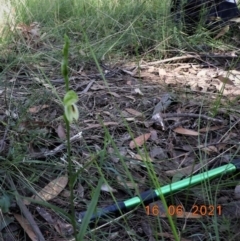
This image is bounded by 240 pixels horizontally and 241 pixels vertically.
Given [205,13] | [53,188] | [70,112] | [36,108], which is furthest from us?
[205,13]

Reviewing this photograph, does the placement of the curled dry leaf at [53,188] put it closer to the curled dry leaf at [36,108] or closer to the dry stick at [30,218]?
the dry stick at [30,218]

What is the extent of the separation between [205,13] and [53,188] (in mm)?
1538

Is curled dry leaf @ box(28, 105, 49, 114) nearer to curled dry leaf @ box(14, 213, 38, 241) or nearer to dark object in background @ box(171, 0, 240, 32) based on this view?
curled dry leaf @ box(14, 213, 38, 241)

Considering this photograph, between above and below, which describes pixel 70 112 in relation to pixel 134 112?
above

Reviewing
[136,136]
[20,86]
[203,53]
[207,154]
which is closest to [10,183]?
[136,136]

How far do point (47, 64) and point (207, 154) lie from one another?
99cm

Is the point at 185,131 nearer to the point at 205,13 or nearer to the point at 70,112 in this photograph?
the point at 70,112

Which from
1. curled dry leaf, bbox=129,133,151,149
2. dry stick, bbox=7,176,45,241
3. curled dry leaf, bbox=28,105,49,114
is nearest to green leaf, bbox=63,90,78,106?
dry stick, bbox=7,176,45,241

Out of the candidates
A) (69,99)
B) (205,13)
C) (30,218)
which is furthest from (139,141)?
(205,13)

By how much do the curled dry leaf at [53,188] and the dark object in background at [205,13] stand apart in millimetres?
1431

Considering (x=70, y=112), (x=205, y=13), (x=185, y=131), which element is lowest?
(x=185, y=131)

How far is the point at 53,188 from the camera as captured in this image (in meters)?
1.13

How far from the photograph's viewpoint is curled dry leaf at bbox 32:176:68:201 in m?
1.11

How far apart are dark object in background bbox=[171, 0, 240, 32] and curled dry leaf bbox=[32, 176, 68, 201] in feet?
4.70
